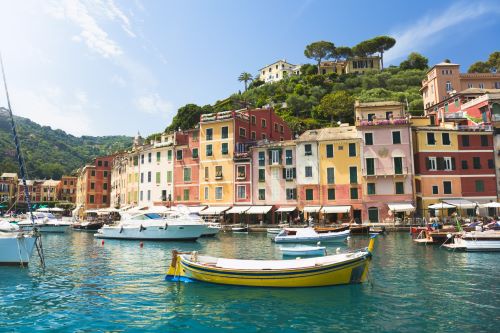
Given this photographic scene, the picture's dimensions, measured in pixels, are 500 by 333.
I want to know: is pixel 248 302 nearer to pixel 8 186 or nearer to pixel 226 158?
pixel 226 158

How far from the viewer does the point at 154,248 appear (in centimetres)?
3161

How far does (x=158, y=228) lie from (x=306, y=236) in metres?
14.5

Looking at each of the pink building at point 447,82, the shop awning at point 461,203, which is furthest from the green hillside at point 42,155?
the shop awning at point 461,203

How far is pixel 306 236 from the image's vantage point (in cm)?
3161

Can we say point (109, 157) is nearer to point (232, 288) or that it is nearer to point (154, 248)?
point (154, 248)

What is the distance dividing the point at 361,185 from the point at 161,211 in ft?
79.9

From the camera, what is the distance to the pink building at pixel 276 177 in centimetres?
5031

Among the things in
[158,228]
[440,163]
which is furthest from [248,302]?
[440,163]

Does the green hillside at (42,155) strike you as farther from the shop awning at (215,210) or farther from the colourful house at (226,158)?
the shop awning at (215,210)

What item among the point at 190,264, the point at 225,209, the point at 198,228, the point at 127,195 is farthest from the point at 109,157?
the point at 190,264

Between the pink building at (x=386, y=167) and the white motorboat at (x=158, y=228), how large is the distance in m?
21.7

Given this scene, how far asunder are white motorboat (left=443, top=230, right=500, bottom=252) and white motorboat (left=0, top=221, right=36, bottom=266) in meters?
27.5

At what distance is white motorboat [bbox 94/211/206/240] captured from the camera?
36062 mm

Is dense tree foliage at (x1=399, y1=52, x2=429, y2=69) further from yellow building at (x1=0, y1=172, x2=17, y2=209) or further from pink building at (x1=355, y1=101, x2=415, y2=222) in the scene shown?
yellow building at (x1=0, y1=172, x2=17, y2=209)
